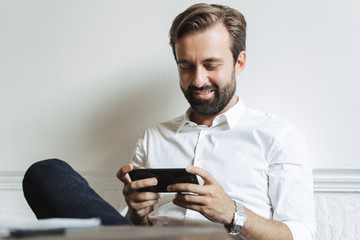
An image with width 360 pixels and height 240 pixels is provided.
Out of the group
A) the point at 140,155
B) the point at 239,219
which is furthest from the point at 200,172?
the point at 140,155

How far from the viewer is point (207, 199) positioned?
125 cm

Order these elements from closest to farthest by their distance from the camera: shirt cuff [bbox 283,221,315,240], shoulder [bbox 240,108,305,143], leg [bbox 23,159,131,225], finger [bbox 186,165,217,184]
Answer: leg [bbox 23,159,131,225]
finger [bbox 186,165,217,184]
shirt cuff [bbox 283,221,315,240]
shoulder [bbox 240,108,305,143]

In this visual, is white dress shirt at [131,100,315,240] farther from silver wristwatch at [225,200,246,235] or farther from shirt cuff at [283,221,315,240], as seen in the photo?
silver wristwatch at [225,200,246,235]

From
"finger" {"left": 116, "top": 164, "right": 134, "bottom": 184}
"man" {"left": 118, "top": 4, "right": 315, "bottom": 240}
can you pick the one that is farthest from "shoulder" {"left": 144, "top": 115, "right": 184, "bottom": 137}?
"finger" {"left": 116, "top": 164, "right": 134, "bottom": 184}

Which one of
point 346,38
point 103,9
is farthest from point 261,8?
point 103,9

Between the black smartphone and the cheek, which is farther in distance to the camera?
the cheek

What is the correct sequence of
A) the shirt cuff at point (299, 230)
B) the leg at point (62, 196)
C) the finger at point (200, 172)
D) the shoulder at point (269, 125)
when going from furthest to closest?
the shoulder at point (269, 125), the shirt cuff at point (299, 230), the finger at point (200, 172), the leg at point (62, 196)

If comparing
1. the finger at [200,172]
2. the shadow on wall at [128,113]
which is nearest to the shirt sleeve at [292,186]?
the finger at [200,172]

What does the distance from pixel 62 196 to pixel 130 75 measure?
962 mm

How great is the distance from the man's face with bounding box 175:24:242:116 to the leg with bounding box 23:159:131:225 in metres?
0.61

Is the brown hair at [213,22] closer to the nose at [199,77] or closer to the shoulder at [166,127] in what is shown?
the nose at [199,77]

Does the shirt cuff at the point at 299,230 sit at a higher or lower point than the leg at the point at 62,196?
lower

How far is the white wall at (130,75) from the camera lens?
1.67m

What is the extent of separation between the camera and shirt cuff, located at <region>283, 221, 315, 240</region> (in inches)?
53.2
